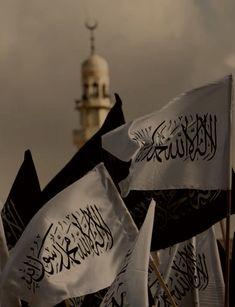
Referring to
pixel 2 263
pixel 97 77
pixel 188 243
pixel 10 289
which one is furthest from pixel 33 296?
pixel 97 77

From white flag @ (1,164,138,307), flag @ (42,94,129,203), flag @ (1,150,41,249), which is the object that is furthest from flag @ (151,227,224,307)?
white flag @ (1,164,138,307)

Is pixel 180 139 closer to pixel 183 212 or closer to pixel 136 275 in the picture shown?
pixel 183 212

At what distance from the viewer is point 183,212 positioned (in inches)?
944

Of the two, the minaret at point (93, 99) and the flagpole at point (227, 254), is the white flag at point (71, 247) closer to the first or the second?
the flagpole at point (227, 254)

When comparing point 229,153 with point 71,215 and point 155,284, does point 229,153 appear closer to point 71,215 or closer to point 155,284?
point 71,215

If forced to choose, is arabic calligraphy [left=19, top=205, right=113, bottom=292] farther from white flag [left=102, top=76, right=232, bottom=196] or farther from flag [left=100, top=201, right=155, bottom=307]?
flag [left=100, top=201, right=155, bottom=307]

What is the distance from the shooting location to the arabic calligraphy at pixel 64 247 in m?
23.5

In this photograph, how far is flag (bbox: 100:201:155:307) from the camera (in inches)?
852

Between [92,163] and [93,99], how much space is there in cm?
5591

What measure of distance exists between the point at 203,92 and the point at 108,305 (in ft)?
8.97

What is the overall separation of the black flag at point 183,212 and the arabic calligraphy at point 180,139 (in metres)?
0.48

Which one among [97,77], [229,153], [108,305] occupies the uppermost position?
[97,77]

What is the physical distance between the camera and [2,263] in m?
25.5

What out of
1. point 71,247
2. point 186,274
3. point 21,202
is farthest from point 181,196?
point 21,202
